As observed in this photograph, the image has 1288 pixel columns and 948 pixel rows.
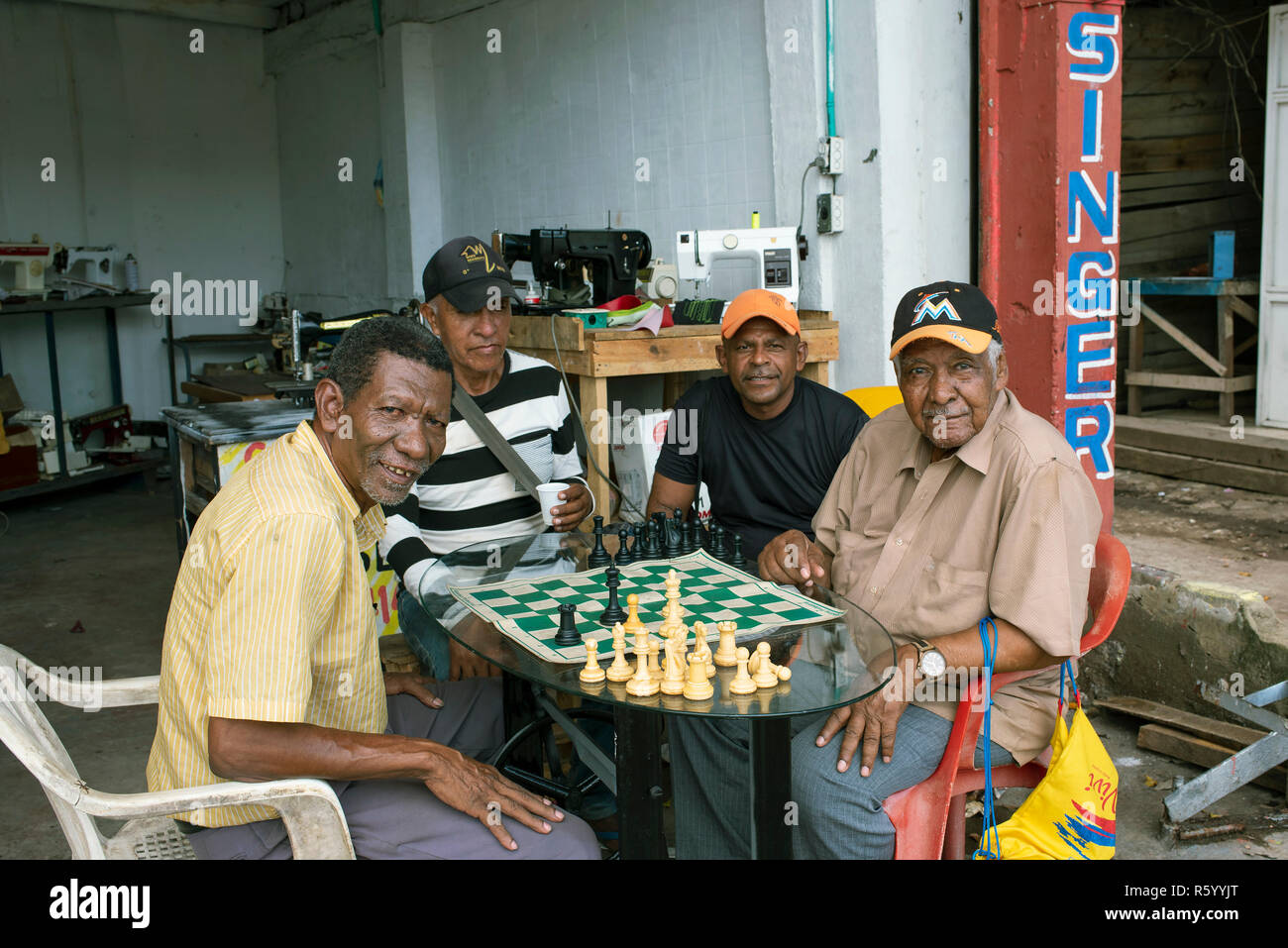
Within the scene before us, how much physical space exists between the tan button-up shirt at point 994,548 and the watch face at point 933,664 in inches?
6.4

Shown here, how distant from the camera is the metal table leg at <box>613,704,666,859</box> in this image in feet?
7.44

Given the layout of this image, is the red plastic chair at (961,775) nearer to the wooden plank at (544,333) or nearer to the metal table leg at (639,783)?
the metal table leg at (639,783)

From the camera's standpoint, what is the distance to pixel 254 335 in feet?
34.9

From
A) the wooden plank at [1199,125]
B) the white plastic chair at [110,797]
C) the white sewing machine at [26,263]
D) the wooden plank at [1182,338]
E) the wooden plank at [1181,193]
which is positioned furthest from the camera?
the white sewing machine at [26,263]

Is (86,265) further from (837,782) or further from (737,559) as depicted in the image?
(837,782)

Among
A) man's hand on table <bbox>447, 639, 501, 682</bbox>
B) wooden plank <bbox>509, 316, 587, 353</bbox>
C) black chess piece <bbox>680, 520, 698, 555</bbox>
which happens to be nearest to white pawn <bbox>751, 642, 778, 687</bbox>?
black chess piece <bbox>680, 520, 698, 555</bbox>

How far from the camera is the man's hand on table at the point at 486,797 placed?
2.04 m

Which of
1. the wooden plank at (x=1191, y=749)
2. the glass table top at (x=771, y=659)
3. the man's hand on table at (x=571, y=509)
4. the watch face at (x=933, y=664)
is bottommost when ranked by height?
the wooden plank at (x=1191, y=749)

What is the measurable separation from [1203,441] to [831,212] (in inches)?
120

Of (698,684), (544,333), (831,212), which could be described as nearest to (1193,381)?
(831,212)

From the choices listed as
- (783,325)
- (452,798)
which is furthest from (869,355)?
(452,798)

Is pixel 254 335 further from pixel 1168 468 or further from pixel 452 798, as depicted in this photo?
pixel 452 798

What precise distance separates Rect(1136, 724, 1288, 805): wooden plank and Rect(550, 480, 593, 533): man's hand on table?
2.25m

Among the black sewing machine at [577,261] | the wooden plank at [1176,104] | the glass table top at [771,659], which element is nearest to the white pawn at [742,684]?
the glass table top at [771,659]
